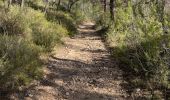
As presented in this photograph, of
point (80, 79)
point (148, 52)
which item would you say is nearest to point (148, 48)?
point (148, 52)

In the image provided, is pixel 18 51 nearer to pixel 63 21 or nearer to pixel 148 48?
pixel 148 48

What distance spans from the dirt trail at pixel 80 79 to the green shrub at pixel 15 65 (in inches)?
12.5

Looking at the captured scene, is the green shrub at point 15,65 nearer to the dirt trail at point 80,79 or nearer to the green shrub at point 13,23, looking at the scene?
the dirt trail at point 80,79

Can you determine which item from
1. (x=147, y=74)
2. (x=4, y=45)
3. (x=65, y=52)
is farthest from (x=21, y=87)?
(x=65, y=52)

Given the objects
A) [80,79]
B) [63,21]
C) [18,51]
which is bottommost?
[63,21]

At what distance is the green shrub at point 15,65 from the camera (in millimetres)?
6406

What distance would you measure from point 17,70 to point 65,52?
4828 millimetres

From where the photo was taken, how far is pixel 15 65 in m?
6.80

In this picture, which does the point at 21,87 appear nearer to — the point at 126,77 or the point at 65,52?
the point at 126,77

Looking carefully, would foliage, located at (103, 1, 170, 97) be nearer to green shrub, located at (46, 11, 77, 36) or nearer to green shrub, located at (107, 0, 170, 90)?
green shrub, located at (107, 0, 170, 90)

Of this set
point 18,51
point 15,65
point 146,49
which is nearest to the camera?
point 15,65

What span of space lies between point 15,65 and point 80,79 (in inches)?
74.7

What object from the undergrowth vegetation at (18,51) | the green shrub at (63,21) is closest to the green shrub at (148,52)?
the undergrowth vegetation at (18,51)

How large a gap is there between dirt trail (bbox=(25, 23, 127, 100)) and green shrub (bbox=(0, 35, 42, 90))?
0.32 meters
